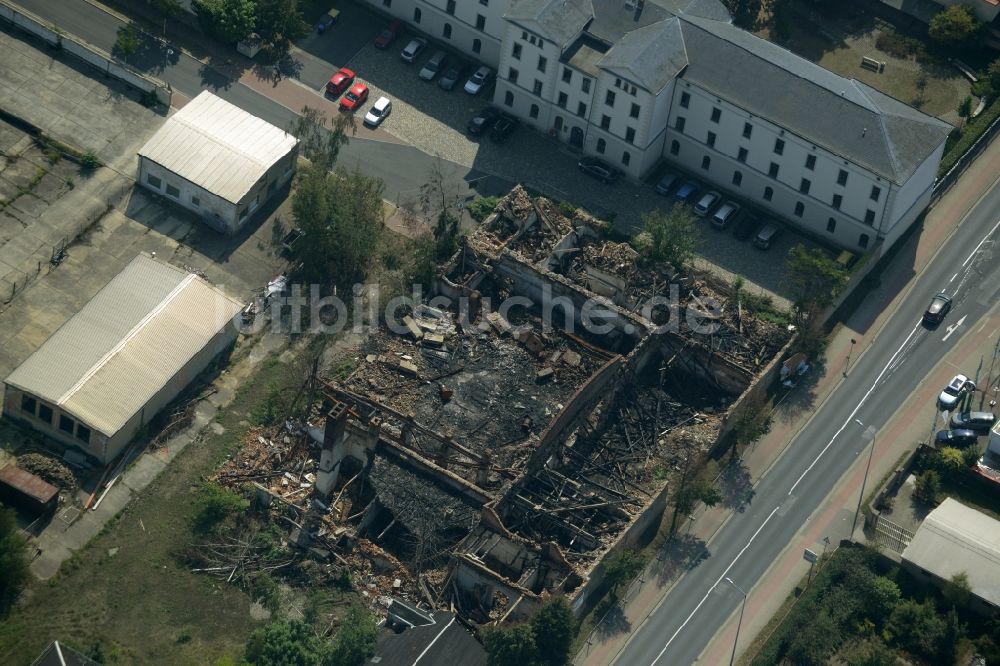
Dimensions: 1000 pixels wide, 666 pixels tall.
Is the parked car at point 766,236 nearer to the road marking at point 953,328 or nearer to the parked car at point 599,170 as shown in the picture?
the parked car at point 599,170

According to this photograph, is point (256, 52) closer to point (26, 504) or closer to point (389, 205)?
point (389, 205)

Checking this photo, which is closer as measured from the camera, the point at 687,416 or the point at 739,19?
the point at 687,416

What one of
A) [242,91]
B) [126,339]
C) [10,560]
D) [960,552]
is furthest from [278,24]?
[960,552]

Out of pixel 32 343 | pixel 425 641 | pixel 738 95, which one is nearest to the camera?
pixel 425 641

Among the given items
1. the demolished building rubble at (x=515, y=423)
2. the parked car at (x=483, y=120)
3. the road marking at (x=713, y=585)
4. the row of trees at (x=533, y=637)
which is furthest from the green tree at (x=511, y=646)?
the parked car at (x=483, y=120)

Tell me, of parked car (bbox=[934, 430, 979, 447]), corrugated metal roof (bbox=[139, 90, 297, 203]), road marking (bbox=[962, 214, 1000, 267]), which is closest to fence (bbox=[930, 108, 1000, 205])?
road marking (bbox=[962, 214, 1000, 267])

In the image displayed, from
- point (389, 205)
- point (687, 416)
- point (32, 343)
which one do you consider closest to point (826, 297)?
point (687, 416)

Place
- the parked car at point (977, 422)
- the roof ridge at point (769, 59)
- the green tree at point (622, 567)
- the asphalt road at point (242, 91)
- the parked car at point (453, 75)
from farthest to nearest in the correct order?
the parked car at point (453, 75) → the asphalt road at point (242, 91) → the roof ridge at point (769, 59) → the parked car at point (977, 422) → the green tree at point (622, 567)
